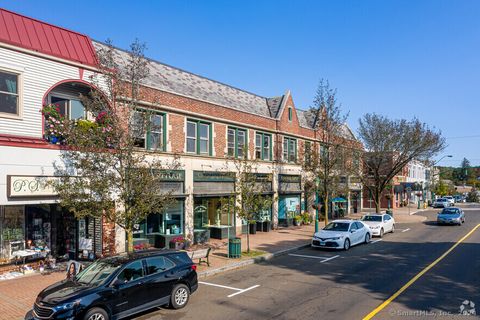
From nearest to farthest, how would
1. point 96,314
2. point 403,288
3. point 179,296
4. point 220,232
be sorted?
point 96,314 < point 179,296 < point 403,288 < point 220,232

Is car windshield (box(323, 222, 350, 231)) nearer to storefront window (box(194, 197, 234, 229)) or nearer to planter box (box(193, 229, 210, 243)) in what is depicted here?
storefront window (box(194, 197, 234, 229))

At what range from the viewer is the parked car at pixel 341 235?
1830 centimetres

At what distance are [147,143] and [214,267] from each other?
23.4 ft

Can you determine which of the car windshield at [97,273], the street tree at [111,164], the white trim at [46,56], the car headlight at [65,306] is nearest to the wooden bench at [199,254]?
the street tree at [111,164]

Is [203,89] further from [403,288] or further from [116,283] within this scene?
[116,283]

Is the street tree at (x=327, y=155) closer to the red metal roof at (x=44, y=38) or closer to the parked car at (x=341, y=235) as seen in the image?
the parked car at (x=341, y=235)

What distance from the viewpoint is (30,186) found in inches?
498

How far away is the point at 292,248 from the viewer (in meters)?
18.8

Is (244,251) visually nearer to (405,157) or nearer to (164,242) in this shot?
(164,242)

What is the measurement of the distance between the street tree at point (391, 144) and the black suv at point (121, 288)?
87.8ft

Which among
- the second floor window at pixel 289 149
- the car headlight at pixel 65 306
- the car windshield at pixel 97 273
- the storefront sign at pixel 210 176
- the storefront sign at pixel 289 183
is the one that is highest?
the second floor window at pixel 289 149

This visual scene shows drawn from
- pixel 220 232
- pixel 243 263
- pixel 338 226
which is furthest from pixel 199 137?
pixel 338 226

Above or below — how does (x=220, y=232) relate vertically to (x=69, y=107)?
below

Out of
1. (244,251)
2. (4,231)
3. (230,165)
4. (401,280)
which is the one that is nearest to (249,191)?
(244,251)
